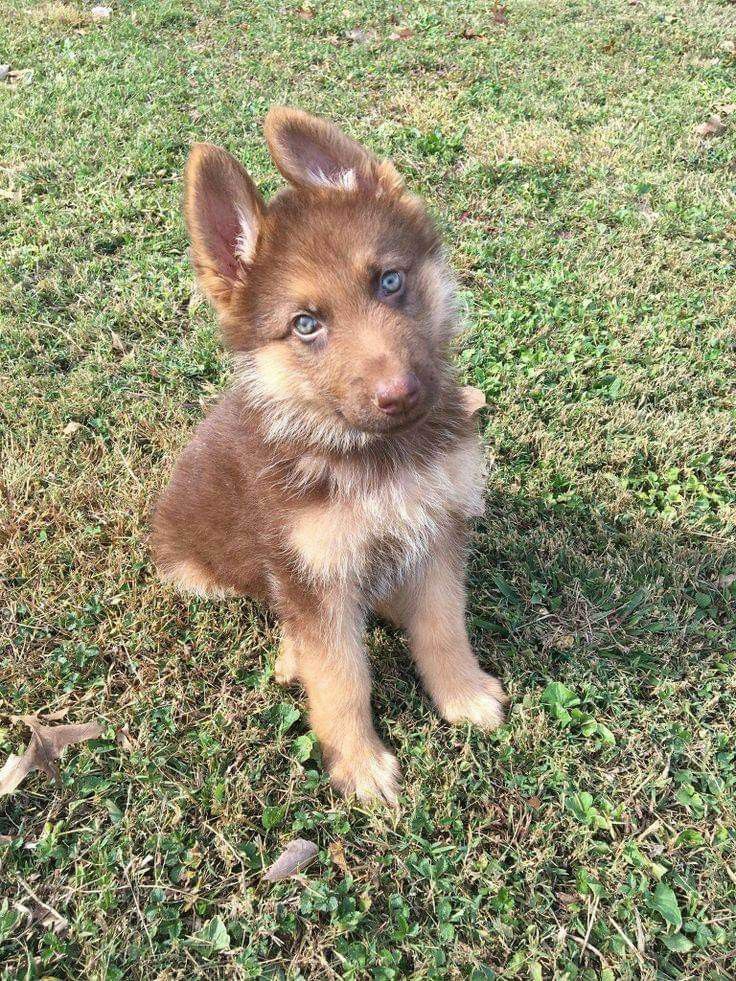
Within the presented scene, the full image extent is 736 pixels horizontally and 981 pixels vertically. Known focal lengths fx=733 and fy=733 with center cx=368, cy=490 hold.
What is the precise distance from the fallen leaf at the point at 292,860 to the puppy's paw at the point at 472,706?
0.75 m

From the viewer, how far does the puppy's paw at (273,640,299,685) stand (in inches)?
122

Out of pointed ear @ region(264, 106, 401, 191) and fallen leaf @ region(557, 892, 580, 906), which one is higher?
pointed ear @ region(264, 106, 401, 191)

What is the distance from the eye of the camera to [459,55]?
25.8 ft

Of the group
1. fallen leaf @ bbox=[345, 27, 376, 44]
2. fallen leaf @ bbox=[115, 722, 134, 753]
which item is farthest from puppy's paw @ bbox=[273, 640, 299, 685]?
fallen leaf @ bbox=[345, 27, 376, 44]

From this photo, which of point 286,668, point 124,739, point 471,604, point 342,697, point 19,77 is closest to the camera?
point 342,697

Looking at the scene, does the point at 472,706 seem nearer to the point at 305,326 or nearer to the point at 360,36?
the point at 305,326

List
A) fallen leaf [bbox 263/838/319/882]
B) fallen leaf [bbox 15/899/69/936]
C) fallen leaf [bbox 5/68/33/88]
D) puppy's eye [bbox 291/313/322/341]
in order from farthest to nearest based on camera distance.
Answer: fallen leaf [bbox 5/68/33/88] < fallen leaf [bbox 263/838/319/882] < fallen leaf [bbox 15/899/69/936] < puppy's eye [bbox 291/313/322/341]

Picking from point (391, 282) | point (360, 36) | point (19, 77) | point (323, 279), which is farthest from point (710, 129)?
point (19, 77)

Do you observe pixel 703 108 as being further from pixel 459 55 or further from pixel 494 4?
pixel 494 4

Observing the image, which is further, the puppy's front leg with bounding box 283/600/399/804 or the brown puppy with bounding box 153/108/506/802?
the puppy's front leg with bounding box 283/600/399/804

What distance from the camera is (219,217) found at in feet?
7.91

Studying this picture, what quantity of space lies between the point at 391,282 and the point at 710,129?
5.80 m

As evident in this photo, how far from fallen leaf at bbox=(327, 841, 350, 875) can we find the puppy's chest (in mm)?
935

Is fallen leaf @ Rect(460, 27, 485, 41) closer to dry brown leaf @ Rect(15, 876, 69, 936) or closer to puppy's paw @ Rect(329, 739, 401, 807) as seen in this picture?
puppy's paw @ Rect(329, 739, 401, 807)
